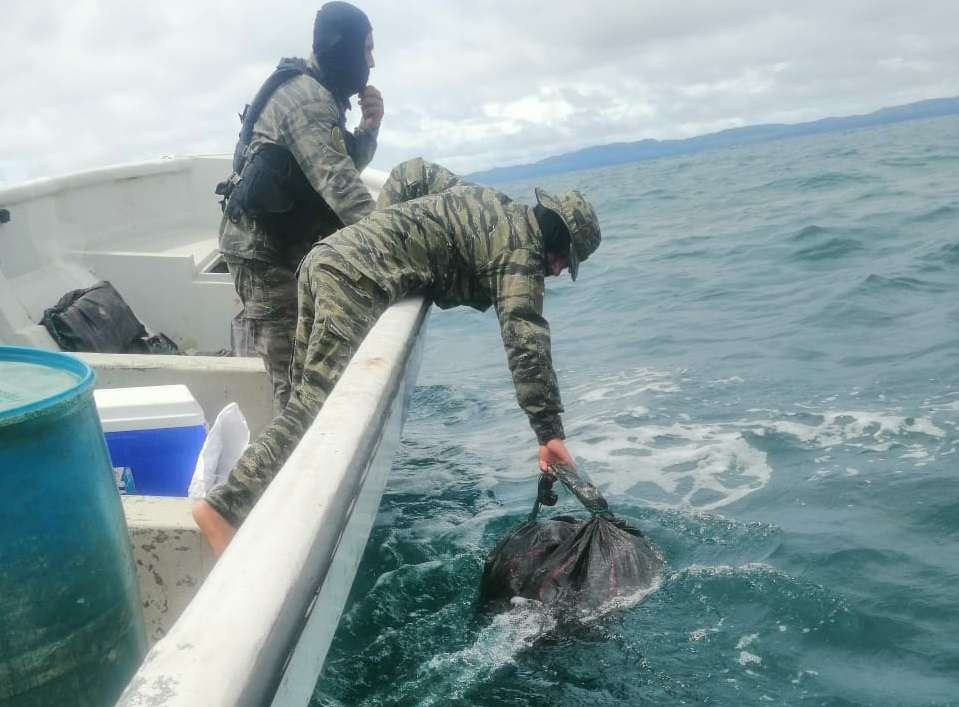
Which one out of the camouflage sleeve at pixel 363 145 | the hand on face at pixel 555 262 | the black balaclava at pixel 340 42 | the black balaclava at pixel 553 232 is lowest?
the hand on face at pixel 555 262

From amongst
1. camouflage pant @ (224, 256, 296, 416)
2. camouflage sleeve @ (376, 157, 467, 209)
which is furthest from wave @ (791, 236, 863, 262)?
camouflage pant @ (224, 256, 296, 416)

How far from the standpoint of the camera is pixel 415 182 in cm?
421

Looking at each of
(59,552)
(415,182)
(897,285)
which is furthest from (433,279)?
(897,285)

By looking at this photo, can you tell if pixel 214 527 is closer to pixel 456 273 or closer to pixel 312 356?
pixel 312 356

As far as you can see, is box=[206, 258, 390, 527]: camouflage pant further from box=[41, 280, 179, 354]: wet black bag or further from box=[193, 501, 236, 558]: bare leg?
box=[41, 280, 179, 354]: wet black bag

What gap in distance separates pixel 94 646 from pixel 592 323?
9237 mm

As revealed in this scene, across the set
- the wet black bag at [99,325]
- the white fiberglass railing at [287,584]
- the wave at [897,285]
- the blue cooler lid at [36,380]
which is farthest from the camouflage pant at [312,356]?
the wave at [897,285]

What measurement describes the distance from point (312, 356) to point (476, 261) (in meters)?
0.77

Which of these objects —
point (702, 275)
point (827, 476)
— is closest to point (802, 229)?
point (702, 275)

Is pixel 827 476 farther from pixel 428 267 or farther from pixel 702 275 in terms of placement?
pixel 702 275

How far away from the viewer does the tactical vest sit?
4.06 m

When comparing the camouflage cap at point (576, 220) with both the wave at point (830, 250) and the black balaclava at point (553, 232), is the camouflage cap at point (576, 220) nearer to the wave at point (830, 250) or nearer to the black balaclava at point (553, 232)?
the black balaclava at point (553, 232)

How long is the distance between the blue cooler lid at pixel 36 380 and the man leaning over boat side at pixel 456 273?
3.52 feet

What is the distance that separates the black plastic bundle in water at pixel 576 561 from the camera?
312 centimetres
